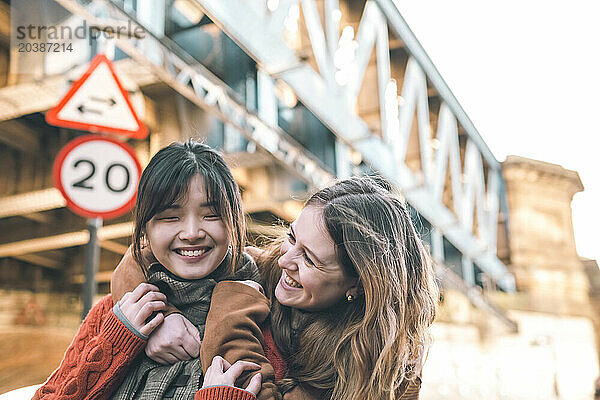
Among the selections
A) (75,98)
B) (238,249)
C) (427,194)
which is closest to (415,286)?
(238,249)

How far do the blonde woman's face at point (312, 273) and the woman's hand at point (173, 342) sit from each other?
17cm

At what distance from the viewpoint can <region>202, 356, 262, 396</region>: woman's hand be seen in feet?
3.50

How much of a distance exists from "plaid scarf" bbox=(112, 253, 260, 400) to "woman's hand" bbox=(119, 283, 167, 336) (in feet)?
0.12

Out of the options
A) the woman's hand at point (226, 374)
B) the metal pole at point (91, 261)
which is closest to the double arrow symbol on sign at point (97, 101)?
the metal pole at point (91, 261)

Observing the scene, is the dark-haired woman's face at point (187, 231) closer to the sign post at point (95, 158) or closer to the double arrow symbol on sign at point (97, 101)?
the sign post at point (95, 158)

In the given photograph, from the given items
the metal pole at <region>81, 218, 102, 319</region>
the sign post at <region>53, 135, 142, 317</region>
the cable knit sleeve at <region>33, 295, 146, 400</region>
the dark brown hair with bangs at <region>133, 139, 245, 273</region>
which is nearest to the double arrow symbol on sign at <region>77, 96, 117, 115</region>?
Result: the sign post at <region>53, 135, 142, 317</region>

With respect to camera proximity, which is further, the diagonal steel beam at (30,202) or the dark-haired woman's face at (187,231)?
the diagonal steel beam at (30,202)

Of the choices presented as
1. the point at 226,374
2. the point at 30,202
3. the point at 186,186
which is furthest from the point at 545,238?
the point at 226,374

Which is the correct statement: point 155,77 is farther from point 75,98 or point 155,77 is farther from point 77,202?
point 77,202

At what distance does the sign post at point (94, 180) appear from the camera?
2.29 meters

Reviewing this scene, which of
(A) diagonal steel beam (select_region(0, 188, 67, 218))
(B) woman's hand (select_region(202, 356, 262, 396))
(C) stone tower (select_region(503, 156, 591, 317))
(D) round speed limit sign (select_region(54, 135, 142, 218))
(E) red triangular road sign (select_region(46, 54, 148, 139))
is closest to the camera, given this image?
(B) woman's hand (select_region(202, 356, 262, 396))

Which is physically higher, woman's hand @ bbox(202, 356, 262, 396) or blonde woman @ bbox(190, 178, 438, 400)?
blonde woman @ bbox(190, 178, 438, 400)

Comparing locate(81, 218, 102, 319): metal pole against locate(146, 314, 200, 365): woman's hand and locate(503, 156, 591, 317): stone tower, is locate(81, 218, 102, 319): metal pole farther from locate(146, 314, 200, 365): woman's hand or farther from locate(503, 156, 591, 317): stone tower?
locate(503, 156, 591, 317): stone tower

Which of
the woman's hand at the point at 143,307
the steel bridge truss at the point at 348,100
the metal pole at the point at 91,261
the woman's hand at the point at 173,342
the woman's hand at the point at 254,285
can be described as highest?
the steel bridge truss at the point at 348,100
